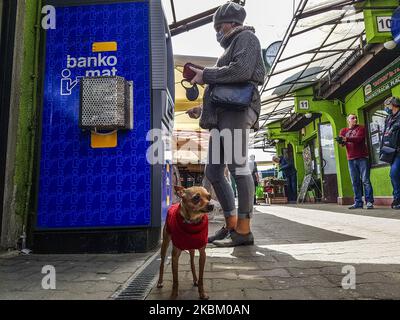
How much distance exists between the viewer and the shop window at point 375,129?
29.5ft

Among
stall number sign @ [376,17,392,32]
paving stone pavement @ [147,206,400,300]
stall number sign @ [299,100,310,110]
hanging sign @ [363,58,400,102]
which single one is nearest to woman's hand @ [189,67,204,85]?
paving stone pavement @ [147,206,400,300]

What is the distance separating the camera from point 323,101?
12.1m

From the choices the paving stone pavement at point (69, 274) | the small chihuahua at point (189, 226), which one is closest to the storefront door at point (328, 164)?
the paving stone pavement at point (69, 274)

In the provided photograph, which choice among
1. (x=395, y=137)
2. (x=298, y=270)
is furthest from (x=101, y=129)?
(x=395, y=137)

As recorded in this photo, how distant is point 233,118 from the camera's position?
2.91m

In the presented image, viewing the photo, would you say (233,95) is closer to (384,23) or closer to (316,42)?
(384,23)

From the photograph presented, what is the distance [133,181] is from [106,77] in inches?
36.3

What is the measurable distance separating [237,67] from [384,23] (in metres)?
5.35

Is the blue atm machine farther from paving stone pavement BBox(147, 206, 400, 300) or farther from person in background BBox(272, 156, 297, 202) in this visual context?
person in background BBox(272, 156, 297, 202)

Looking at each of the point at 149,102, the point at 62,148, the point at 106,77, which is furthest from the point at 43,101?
the point at 149,102

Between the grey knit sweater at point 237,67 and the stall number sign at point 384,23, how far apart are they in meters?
4.83

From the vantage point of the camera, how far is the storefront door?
43.0 feet

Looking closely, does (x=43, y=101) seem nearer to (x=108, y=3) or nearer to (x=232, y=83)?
(x=108, y=3)

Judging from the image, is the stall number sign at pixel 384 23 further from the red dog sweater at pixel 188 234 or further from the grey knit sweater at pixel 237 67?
the red dog sweater at pixel 188 234
